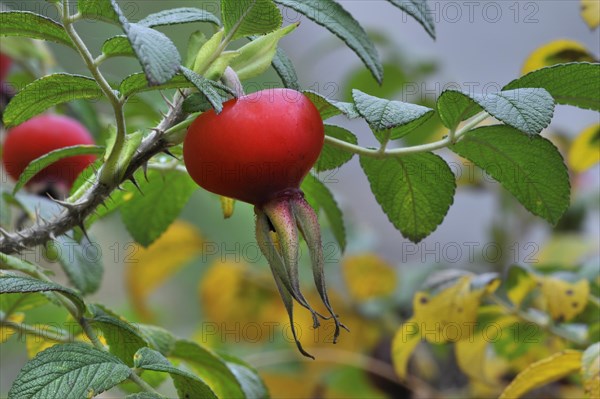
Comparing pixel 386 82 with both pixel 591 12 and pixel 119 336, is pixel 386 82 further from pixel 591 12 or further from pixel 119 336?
pixel 119 336

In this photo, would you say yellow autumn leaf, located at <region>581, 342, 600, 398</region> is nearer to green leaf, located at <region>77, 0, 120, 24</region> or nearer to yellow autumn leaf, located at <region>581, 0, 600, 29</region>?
yellow autumn leaf, located at <region>581, 0, 600, 29</region>

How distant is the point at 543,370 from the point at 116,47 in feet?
1.68

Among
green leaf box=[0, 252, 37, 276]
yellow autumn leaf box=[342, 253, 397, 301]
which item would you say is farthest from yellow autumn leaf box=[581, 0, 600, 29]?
yellow autumn leaf box=[342, 253, 397, 301]

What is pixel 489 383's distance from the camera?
1237mm

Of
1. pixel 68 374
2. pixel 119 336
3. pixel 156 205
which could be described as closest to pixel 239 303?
pixel 156 205

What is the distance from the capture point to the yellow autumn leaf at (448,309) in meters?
0.95

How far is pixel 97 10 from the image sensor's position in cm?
61

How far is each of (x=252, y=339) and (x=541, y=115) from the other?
1300 mm

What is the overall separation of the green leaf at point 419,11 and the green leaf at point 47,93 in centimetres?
26

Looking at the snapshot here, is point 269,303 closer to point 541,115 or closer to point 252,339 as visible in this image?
point 252,339

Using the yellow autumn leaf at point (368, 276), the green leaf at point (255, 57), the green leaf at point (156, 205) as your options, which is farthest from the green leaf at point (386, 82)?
the green leaf at point (255, 57)

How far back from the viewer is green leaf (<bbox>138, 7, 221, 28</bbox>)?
657 millimetres

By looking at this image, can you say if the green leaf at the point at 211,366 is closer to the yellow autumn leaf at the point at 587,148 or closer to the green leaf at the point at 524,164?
the green leaf at the point at 524,164

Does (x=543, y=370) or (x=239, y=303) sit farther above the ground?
(x=543, y=370)
